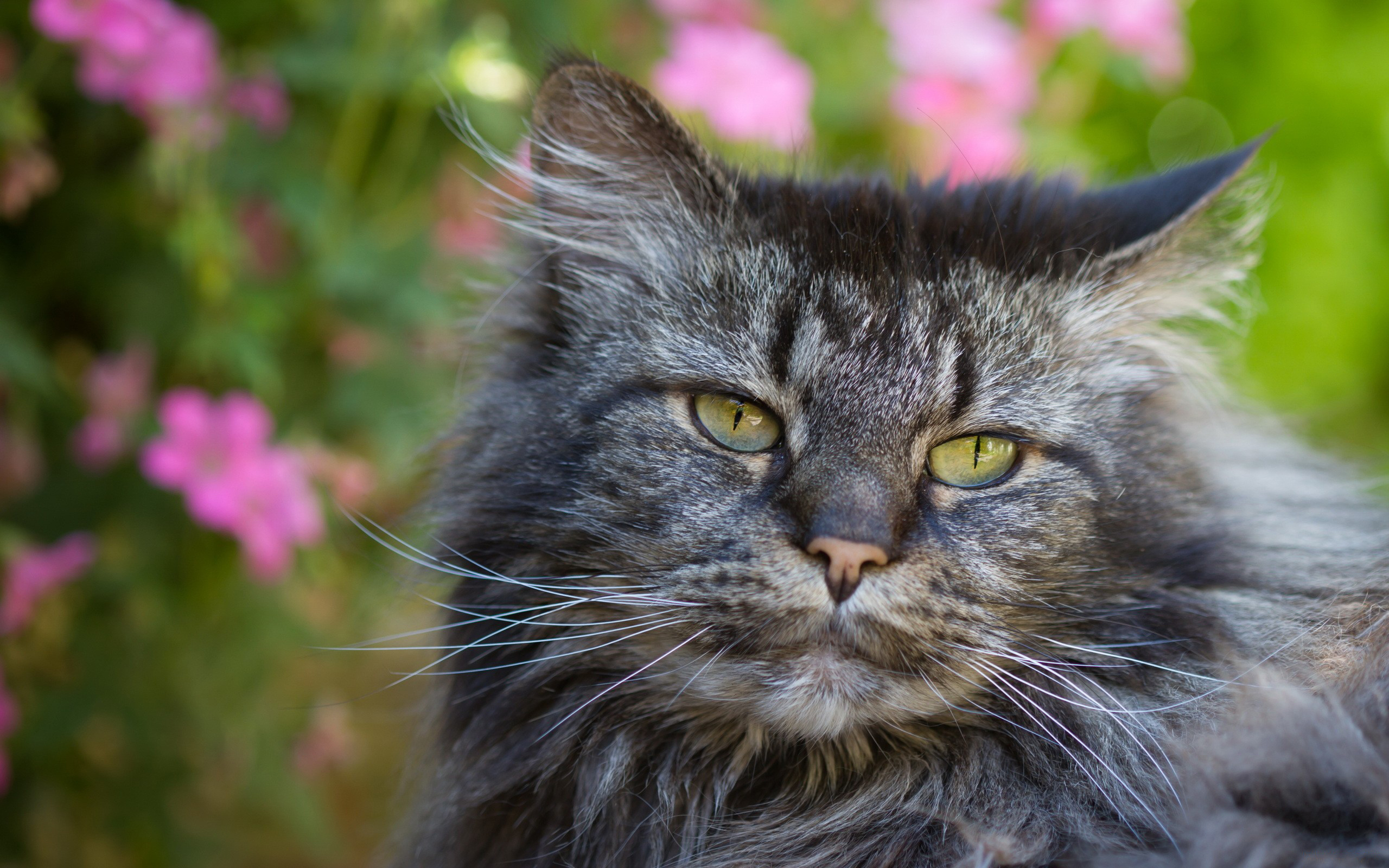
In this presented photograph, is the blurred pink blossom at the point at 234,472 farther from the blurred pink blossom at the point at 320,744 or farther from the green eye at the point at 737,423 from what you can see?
the green eye at the point at 737,423

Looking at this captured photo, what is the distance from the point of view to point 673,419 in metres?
1.52

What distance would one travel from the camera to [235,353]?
213cm

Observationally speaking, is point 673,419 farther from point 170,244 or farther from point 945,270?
point 170,244

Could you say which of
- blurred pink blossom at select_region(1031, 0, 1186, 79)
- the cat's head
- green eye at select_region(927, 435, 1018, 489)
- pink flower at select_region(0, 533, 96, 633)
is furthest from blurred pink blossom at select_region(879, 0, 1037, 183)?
pink flower at select_region(0, 533, 96, 633)

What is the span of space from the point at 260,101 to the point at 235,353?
58cm

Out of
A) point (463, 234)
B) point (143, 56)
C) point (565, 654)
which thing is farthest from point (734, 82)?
point (565, 654)

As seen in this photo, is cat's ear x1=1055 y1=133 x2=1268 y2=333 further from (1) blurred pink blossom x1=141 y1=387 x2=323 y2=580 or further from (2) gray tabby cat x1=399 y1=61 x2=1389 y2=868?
(1) blurred pink blossom x1=141 y1=387 x2=323 y2=580

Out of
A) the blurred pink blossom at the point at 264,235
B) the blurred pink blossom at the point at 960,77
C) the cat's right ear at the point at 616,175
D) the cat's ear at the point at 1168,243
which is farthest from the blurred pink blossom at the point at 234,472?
the blurred pink blossom at the point at 960,77

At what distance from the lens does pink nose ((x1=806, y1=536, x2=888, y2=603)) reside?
4.27ft

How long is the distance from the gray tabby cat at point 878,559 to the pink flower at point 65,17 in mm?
981

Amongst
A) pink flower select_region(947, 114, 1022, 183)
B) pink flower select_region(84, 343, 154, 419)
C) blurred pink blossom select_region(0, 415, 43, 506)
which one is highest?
pink flower select_region(947, 114, 1022, 183)

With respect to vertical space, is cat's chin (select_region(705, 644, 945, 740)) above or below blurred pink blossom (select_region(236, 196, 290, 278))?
below

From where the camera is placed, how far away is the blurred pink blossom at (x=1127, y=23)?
308 cm

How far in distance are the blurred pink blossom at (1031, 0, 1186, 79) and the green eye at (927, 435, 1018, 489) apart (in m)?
2.11
